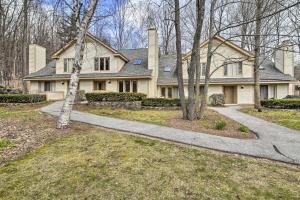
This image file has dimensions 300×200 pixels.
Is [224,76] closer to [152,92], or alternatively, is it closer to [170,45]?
[152,92]

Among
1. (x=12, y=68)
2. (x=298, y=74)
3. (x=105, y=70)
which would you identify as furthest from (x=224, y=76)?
(x=12, y=68)

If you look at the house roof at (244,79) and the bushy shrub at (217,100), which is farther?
the house roof at (244,79)

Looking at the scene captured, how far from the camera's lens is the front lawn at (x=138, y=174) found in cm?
398

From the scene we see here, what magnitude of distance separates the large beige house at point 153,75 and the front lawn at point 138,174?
54.7ft

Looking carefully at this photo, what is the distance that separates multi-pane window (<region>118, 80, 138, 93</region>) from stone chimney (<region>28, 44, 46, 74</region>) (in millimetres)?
11184

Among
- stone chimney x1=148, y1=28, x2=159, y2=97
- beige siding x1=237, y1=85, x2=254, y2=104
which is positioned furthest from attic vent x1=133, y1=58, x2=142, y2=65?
beige siding x1=237, y1=85, x2=254, y2=104

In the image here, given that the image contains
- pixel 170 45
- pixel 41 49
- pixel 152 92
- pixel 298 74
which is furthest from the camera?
pixel 298 74

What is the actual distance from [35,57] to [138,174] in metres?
27.0

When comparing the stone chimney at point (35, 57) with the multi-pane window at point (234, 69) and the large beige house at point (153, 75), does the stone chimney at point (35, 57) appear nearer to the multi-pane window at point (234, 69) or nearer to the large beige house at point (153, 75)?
the large beige house at point (153, 75)

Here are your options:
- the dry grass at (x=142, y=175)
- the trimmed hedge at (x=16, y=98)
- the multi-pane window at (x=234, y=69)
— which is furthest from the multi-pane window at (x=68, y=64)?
the dry grass at (x=142, y=175)

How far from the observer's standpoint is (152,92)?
23625 millimetres

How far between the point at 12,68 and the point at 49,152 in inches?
1542

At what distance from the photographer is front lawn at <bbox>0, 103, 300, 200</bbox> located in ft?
13.1

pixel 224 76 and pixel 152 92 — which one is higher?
pixel 224 76
